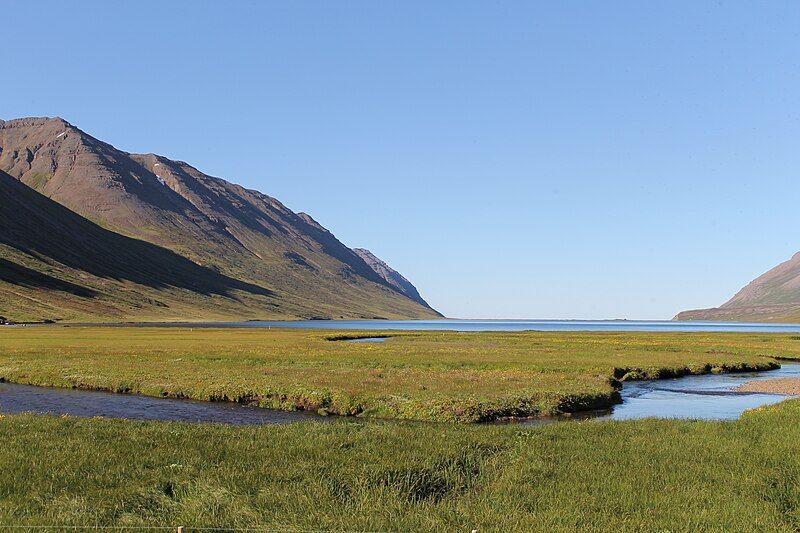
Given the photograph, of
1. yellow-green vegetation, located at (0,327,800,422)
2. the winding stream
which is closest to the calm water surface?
the winding stream

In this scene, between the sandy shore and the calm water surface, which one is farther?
the sandy shore

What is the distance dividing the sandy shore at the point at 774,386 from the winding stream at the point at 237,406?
1.54m

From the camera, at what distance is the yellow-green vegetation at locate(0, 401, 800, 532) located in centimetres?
1502

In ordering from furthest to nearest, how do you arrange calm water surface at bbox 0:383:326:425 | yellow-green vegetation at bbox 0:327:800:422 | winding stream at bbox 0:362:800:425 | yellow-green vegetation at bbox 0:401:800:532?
yellow-green vegetation at bbox 0:327:800:422, winding stream at bbox 0:362:800:425, calm water surface at bbox 0:383:326:425, yellow-green vegetation at bbox 0:401:800:532

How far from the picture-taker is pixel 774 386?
56.1m

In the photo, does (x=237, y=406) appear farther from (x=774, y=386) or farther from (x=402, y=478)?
(x=774, y=386)

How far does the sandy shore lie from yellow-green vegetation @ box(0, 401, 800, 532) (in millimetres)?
30058

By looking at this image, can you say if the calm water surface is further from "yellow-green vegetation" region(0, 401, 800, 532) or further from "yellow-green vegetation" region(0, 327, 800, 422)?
"yellow-green vegetation" region(0, 401, 800, 532)

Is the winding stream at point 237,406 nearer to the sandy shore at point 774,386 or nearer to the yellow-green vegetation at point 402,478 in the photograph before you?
the sandy shore at point 774,386

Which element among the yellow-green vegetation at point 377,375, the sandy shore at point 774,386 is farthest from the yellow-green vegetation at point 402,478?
the sandy shore at point 774,386

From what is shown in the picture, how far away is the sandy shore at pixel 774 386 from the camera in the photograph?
175ft

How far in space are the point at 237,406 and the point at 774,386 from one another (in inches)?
1863

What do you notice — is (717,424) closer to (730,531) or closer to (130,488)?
(730,531)

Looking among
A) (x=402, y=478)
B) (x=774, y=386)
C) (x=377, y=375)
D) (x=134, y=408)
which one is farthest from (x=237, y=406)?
(x=774, y=386)
